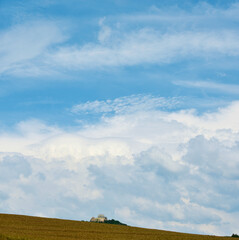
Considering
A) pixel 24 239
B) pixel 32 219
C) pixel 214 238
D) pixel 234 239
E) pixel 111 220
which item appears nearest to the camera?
pixel 24 239

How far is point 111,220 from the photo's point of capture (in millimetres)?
82375

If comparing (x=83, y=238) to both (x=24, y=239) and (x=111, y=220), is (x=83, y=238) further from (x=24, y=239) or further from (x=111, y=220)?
(x=111, y=220)

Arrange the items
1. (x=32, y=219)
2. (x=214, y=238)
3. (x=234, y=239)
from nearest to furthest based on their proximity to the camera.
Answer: (x=214, y=238)
(x=234, y=239)
(x=32, y=219)

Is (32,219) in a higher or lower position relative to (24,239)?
higher

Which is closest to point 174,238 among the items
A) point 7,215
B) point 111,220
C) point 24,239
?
point 24,239

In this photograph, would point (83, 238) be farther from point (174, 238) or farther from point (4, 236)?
point (174, 238)

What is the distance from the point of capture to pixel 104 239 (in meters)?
40.7

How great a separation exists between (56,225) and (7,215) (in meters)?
12.9

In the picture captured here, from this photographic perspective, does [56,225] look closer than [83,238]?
No

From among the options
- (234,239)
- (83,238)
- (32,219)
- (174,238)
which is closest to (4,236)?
(83,238)

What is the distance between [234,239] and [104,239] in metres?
21.8

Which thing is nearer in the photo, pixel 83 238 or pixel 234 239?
pixel 83 238

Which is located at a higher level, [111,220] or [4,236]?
[111,220]

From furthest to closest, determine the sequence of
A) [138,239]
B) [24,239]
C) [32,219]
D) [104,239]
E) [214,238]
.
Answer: [32,219] → [214,238] → [138,239] → [104,239] → [24,239]
